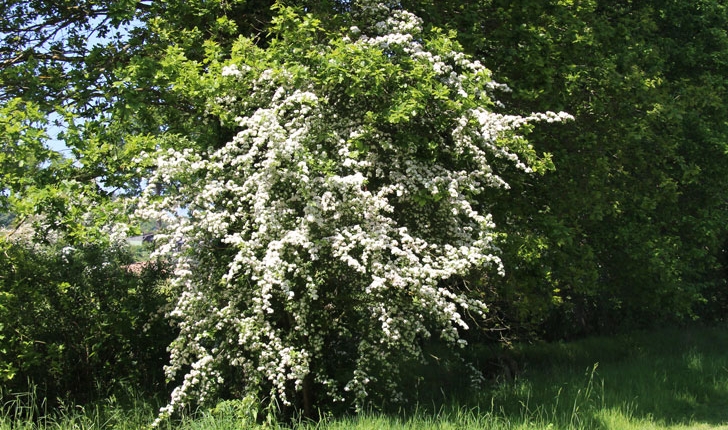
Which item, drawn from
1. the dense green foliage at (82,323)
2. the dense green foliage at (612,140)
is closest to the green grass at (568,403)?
the dense green foliage at (82,323)

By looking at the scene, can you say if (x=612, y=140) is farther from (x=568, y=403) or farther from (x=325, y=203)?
(x=325, y=203)

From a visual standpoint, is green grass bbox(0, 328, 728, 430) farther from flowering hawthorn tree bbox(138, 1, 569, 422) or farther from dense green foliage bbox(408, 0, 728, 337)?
dense green foliage bbox(408, 0, 728, 337)

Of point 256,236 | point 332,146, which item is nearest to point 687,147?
point 332,146

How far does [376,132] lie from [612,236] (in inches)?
202

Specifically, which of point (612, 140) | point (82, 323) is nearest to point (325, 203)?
point (82, 323)

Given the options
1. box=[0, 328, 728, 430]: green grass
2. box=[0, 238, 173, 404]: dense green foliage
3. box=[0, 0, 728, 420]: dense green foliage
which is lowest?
box=[0, 328, 728, 430]: green grass

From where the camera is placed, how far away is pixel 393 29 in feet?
22.2

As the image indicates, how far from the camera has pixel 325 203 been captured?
5441 mm

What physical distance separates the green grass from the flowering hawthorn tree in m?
0.57

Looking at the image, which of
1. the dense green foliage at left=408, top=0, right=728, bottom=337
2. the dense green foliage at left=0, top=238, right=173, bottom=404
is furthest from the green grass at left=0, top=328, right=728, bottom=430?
the dense green foliage at left=408, top=0, right=728, bottom=337

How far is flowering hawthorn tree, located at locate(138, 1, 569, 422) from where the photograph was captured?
5.55 metres

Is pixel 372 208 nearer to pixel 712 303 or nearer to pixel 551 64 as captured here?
pixel 551 64

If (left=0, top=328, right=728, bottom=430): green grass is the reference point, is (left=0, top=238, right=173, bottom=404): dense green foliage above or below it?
above

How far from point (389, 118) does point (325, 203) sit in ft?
3.11
